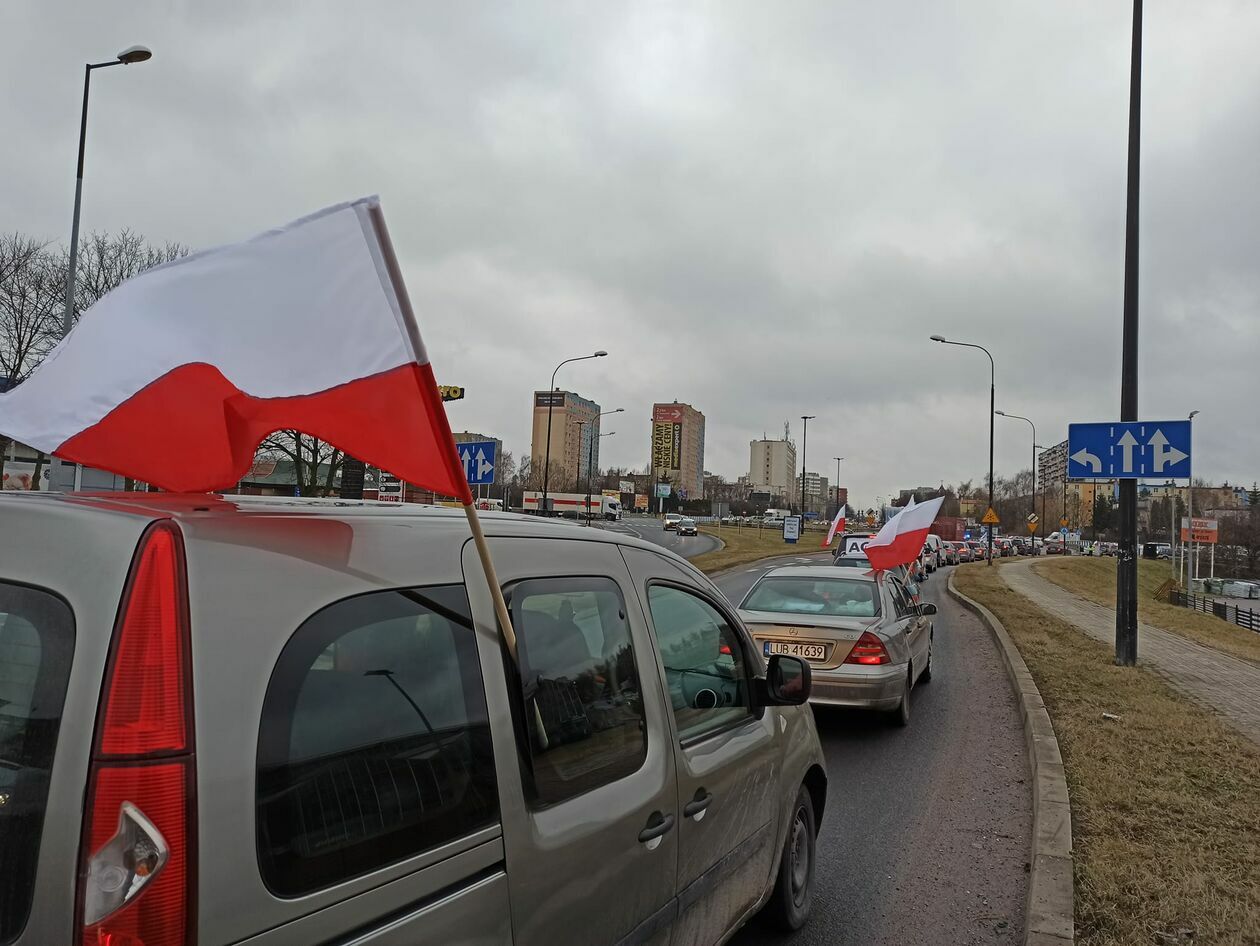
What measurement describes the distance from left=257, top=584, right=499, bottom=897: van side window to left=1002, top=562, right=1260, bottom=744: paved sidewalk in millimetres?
8383

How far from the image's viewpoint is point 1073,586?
32750 mm

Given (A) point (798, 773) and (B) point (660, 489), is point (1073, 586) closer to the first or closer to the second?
(A) point (798, 773)

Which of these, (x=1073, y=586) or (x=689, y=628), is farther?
(x=1073, y=586)

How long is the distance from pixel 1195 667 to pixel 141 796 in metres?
14.6

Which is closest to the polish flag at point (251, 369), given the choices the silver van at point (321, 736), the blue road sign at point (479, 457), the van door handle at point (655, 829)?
the silver van at point (321, 736)

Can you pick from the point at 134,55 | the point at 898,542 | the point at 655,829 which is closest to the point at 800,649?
the point at 898,542

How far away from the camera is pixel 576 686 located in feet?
7.95

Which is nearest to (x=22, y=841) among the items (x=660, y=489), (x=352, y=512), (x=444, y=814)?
(x=444, y=814)

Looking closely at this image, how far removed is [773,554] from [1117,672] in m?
32.8

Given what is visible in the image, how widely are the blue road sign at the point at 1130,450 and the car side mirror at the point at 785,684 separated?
10.3 meters

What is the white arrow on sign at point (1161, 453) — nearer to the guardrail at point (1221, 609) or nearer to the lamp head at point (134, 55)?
the lamp head at point (134, 55)

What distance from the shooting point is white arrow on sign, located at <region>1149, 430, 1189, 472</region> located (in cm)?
1166

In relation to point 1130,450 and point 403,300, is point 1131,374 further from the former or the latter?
point 403,300

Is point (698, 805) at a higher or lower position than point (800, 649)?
higher
